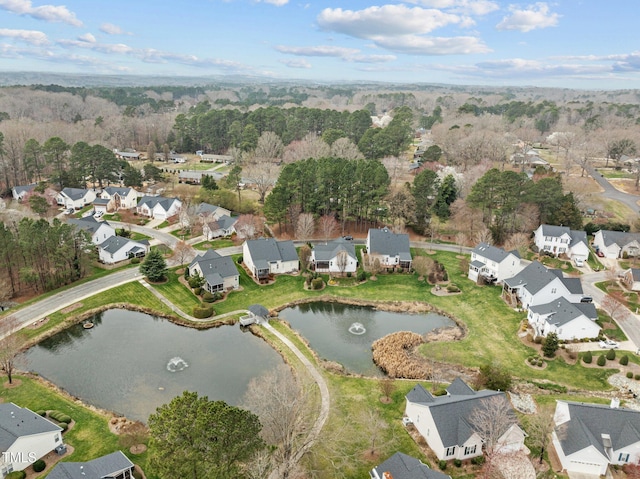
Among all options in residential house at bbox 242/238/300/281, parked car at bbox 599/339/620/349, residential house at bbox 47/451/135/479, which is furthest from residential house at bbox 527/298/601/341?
residential house at bbox 47/451/135/479

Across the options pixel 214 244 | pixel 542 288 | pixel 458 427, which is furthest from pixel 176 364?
pixel 542 288

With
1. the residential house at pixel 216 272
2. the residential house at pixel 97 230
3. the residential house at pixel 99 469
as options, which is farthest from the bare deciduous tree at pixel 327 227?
the residential house at pixel 99 469

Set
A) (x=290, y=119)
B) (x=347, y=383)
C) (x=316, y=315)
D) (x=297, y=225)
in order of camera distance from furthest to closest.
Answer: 1. (x=290, y=119)
2. (x=297, y=225)
3. (x=316, y=315)
4. (x=347, y=383)

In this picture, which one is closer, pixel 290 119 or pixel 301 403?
pixel 301 403

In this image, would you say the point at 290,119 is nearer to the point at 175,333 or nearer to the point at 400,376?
the point at 175,333

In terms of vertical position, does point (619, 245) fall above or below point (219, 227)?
above

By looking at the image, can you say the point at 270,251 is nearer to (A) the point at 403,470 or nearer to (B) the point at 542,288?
(B) the point at 542,288

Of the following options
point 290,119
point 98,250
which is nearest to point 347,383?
point 98,250
